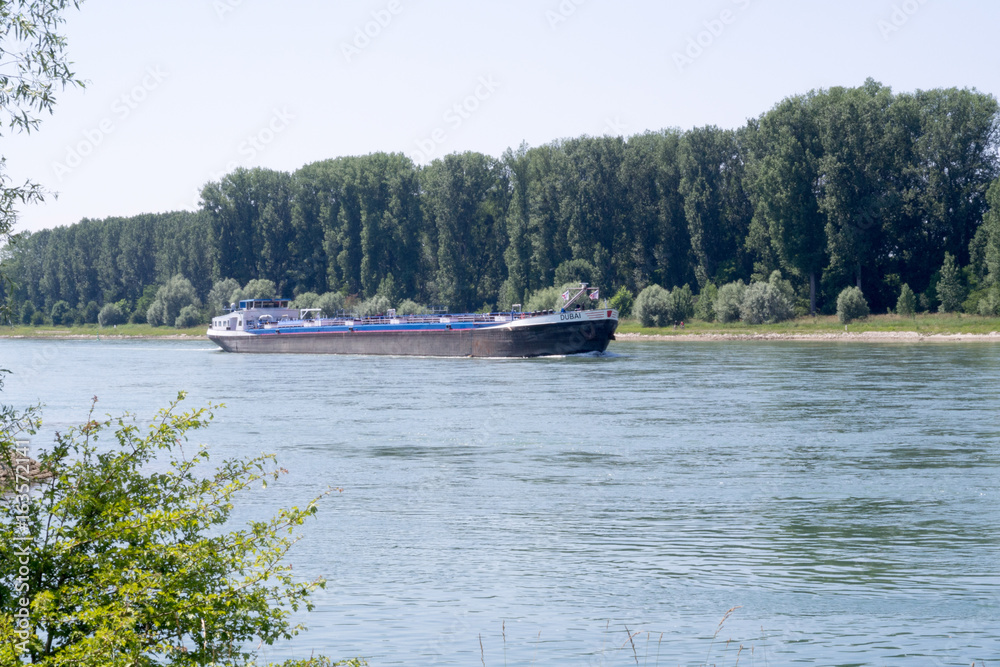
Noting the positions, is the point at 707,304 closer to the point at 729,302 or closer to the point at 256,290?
the point at 729,302

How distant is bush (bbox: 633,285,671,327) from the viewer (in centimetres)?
9800

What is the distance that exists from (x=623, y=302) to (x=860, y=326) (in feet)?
85.4

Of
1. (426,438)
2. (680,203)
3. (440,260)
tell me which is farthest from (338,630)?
(440,260)

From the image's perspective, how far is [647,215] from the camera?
108500 mm

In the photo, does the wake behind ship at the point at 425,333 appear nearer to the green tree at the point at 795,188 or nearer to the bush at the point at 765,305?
the bush at the point at 765,305

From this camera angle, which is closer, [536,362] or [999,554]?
[999,554]

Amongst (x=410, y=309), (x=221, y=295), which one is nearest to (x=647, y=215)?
(x=410, y=309)

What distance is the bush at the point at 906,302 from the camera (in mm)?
85688

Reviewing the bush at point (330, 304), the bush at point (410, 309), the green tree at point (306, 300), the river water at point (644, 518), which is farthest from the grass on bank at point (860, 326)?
the green tree at point (306, 300)

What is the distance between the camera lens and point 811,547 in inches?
670

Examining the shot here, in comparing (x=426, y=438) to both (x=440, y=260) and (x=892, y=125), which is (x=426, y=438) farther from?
(x=440, y=260)

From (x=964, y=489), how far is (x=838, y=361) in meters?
38.5

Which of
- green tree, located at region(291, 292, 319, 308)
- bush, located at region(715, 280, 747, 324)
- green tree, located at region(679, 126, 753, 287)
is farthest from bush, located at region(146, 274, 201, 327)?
bush, located at region(715, 280, 747, 324)

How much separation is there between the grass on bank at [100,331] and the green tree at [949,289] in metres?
89.3
